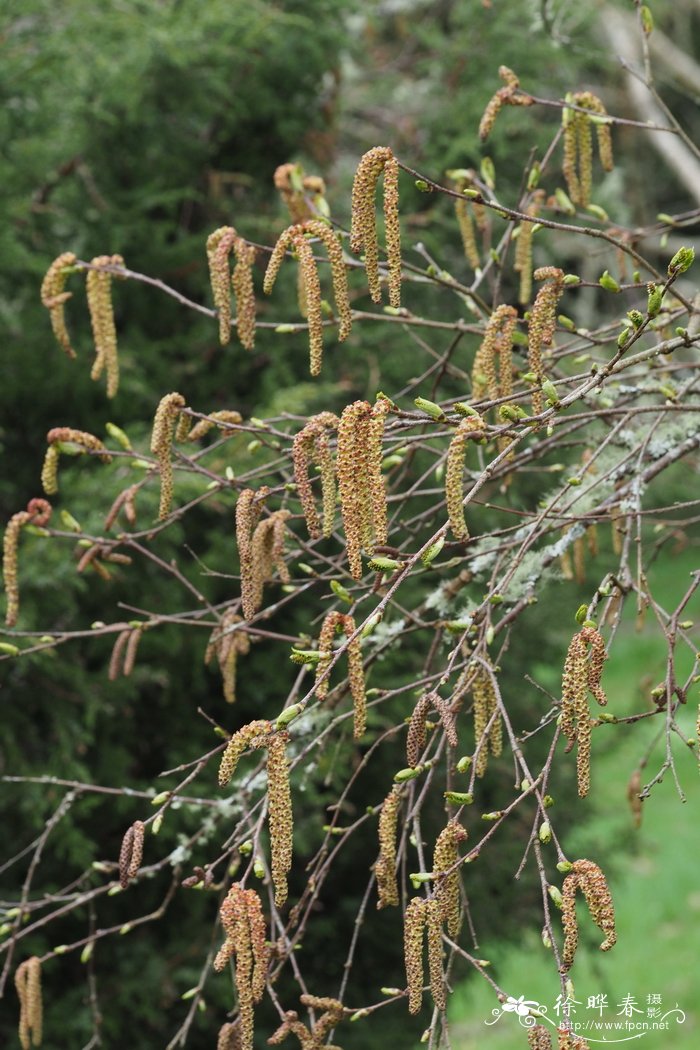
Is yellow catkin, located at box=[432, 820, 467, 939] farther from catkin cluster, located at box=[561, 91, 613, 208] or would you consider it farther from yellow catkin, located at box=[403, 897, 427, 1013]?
catkin cluster, located at box=[561, 91, 613, 208]

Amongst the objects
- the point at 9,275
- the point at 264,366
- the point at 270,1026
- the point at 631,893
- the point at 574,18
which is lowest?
the point at 631,893

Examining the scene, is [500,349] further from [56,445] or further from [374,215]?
[56,445]

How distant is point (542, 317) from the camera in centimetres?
181

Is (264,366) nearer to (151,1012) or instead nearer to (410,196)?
(410,196)

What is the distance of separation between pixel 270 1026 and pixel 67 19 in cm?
339

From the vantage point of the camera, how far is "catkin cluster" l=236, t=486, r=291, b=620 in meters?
1.67

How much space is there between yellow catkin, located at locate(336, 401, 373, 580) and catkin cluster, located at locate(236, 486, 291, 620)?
0.86ft

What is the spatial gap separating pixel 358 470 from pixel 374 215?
0.44 meters

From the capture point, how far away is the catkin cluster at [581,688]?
1.46 m

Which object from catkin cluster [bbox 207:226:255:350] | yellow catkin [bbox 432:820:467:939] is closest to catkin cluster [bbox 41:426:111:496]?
catkin cluster [bbox 207:226:255:350]

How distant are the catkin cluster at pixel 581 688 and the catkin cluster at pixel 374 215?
50 centimetres

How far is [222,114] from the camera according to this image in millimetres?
4188

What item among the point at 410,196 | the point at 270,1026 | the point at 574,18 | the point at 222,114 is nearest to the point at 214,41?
the point at 222,114

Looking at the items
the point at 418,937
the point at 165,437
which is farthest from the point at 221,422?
the point at 418,937
